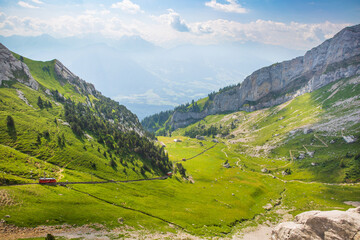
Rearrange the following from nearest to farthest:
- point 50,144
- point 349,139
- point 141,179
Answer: point 50,144 → point 141,179 → point 349,139

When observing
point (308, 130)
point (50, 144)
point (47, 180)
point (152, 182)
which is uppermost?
point (50, 144)

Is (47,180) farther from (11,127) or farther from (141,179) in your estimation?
(141,179)

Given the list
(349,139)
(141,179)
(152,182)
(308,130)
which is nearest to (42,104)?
(141,179)

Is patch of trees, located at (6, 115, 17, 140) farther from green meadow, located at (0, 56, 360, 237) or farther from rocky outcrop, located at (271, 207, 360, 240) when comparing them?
rocky outcrop, located at (271, 207, 360, 240)

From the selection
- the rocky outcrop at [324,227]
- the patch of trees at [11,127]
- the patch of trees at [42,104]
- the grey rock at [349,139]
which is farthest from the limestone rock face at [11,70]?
the grey rock at [349,139]

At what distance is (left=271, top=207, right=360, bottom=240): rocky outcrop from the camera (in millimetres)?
29062

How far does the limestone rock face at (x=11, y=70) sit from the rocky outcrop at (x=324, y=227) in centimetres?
18439

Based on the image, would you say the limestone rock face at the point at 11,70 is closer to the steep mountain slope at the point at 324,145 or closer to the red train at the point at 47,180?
the red train at the point at 47,180

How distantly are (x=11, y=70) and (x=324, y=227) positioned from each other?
206311mm

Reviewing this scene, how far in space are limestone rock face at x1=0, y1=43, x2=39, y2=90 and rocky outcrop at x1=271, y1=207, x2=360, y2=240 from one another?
7259 inches

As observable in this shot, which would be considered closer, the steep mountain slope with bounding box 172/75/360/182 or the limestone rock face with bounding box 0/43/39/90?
the steep mountain slope with bounding box 172/75/360/182

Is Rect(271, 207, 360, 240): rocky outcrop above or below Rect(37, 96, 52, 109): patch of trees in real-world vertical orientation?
below

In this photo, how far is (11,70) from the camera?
14762 cm

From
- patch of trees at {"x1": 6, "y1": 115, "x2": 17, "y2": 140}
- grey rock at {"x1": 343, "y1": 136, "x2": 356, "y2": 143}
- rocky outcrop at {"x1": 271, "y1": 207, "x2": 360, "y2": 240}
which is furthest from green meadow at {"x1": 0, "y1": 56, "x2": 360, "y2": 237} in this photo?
rocky outcrop at {"x1": 271, "y1": 207, "x2": 360, "y2": 240}
